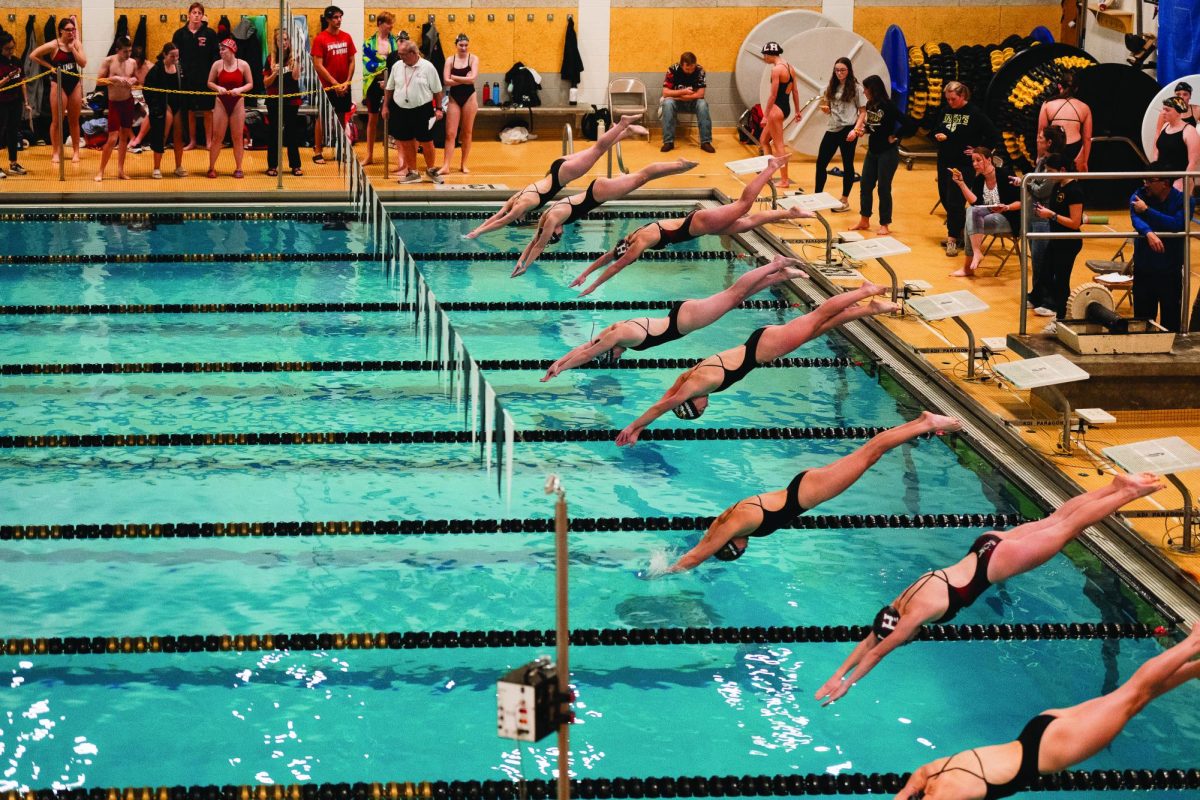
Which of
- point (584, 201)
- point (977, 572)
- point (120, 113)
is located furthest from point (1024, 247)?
point (120, 113)

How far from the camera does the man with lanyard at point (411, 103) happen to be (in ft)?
44.5

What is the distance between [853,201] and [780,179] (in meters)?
0.88

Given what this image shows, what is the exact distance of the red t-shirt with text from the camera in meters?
14.6

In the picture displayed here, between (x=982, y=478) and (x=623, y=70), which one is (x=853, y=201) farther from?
(x=982, y=478)

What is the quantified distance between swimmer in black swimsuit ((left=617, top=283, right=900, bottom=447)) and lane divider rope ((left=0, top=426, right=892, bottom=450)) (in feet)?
2.90

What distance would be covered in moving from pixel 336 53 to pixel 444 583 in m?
9.06

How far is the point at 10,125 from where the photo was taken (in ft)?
45.3

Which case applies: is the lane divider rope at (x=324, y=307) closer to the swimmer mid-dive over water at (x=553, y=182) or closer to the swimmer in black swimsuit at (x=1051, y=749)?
the swimmer mid-dive over water at (x=553, y=182)

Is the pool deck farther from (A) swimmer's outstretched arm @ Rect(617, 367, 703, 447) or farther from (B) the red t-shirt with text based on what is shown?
(A) swimmer's outstretched arm @ Rect(617, 367, 703, 447)

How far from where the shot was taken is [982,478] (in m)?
7.64

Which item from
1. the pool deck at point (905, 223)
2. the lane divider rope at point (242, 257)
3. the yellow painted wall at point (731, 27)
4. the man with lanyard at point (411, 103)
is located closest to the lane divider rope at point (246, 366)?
the pool deck at point (905, 223)

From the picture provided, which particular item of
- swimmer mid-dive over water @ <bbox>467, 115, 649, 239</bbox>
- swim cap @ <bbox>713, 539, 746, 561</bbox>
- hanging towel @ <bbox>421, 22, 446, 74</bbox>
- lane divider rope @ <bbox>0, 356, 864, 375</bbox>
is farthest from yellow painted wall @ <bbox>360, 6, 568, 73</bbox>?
swim cap @ <bbox>713, 539, 746, 561</bbox>

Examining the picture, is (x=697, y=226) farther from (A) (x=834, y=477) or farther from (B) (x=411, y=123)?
(B) (x=411, y=123)

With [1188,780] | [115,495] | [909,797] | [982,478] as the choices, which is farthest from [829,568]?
[115,495]
